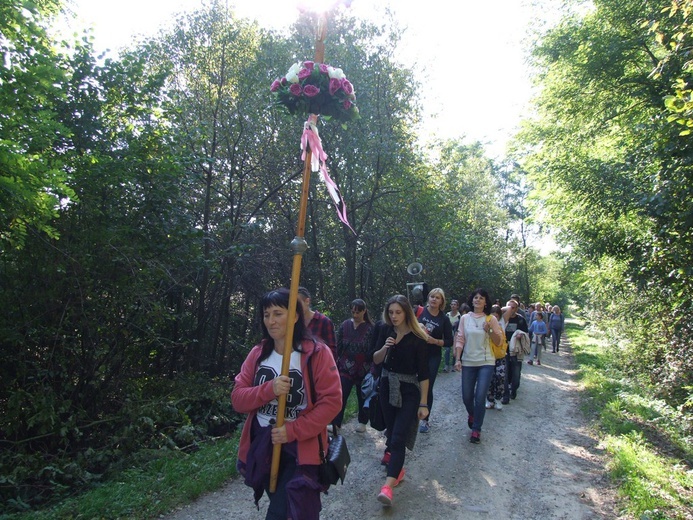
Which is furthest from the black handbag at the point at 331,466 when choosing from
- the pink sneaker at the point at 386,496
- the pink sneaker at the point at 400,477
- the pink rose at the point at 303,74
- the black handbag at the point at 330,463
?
the pink rose at the point at 303,74

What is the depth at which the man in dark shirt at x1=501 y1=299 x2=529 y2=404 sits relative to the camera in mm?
8922

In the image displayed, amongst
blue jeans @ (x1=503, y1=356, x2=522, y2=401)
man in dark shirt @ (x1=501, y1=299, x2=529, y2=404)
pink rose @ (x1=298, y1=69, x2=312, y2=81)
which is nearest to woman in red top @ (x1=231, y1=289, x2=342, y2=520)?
pink rose @ (x1=298, y1=69, x2=312, y2=81)

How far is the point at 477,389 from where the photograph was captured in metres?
6.36

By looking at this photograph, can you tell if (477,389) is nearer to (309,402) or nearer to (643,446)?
(643,446)

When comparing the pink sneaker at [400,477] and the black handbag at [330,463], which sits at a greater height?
the black handbag at [330,463]

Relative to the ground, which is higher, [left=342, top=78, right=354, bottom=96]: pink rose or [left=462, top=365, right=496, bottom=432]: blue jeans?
[left=342, top=78, right=354, bottom=96]: pink rose

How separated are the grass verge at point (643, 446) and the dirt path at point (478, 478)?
246 mm

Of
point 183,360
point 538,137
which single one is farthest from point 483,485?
point 538,137

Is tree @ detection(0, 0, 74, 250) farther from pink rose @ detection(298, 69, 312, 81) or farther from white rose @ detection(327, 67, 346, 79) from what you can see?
white rose @ detection(327, 67, 346, 79)

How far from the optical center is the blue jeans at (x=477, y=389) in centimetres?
628

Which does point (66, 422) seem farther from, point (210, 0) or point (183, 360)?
point (210, 0)

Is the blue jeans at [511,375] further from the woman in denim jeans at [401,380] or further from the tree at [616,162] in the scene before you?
the woman in denim jeans at [401,380]

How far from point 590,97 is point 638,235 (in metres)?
4.08

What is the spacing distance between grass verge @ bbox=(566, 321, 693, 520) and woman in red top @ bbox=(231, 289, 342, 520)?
3.51 m
